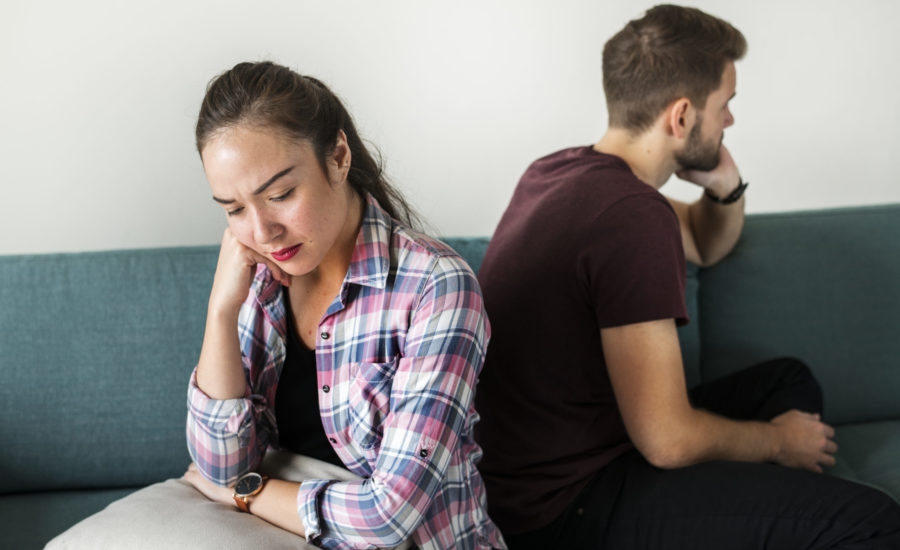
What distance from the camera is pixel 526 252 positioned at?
1.47 meters

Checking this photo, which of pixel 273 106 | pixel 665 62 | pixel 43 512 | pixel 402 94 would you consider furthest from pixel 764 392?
pixel 43 512

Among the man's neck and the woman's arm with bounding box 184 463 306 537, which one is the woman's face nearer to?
the woman's arm with bounding box 184 463 306 537

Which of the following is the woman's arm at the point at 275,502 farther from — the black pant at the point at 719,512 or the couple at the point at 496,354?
the black pant at the point at 719,512

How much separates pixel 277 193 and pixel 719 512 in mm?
892

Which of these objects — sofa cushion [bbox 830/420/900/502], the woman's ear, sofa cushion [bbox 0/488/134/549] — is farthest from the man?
sofa cushion [bbox 0/488/134/549]

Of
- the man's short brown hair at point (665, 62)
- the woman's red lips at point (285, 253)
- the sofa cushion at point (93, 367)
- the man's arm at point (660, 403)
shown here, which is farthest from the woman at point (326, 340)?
the man's short brown hair at point (665, 62)

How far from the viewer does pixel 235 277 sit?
1241mm

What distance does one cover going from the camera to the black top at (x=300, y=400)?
133cm

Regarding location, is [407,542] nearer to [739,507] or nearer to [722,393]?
[739,507]

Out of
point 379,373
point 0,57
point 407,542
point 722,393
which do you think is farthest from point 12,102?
point 722,393

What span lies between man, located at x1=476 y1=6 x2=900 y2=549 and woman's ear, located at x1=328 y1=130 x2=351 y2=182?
1.30 feet

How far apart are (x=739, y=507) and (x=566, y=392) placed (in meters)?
0.34

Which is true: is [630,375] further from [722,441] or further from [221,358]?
[221,358]

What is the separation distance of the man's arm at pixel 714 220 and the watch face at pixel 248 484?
3.49 ft
